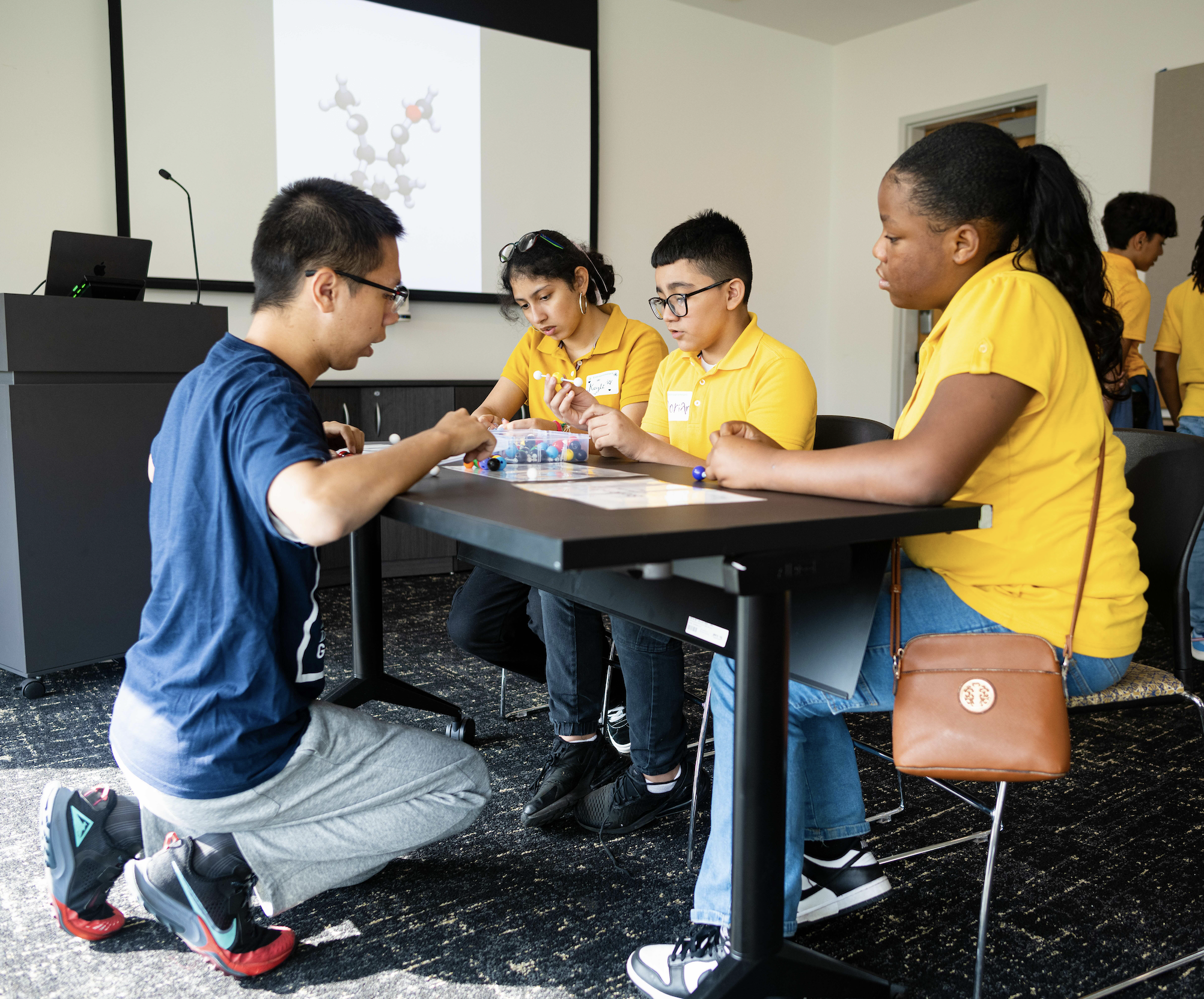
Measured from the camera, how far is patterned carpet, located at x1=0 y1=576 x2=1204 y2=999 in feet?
4.43

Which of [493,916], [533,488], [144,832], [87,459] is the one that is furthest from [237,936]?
[87,459]

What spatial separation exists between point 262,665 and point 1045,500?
1078mm

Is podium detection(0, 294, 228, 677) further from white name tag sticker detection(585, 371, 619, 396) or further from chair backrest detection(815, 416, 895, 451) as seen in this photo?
chair backrest detection(815, 416, 895, 451)

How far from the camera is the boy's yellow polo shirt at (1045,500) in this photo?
3.95ft

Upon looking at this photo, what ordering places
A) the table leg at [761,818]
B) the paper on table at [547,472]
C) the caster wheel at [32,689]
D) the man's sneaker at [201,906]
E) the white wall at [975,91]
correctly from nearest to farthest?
1. the table leg at [761,818]
2. the man's sneaker at [201,906]
3. the paper on table at [547,472]
4. the caster wheel at [32,689]
5. the white wall at [975,91]

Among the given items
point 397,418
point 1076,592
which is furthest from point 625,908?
point 397,418

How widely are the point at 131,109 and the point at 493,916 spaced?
3.57 m

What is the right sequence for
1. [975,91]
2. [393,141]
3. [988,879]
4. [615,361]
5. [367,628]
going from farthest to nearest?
[975,91] < [393,141] < [615,361] < [367,628] < [988,879]

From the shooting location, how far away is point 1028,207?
50.8 inches

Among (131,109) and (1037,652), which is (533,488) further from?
(131,109)

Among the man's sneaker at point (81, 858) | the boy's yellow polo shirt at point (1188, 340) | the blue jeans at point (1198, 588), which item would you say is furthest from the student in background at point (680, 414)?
the boy's yellow polo shirt at point (1188, 340)

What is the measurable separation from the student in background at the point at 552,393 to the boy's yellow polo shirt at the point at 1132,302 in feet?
6.54

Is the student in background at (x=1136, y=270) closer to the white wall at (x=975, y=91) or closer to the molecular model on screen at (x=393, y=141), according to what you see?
the white wall at (x=975, y=91)

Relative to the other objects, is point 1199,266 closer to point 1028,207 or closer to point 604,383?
point 604,383
